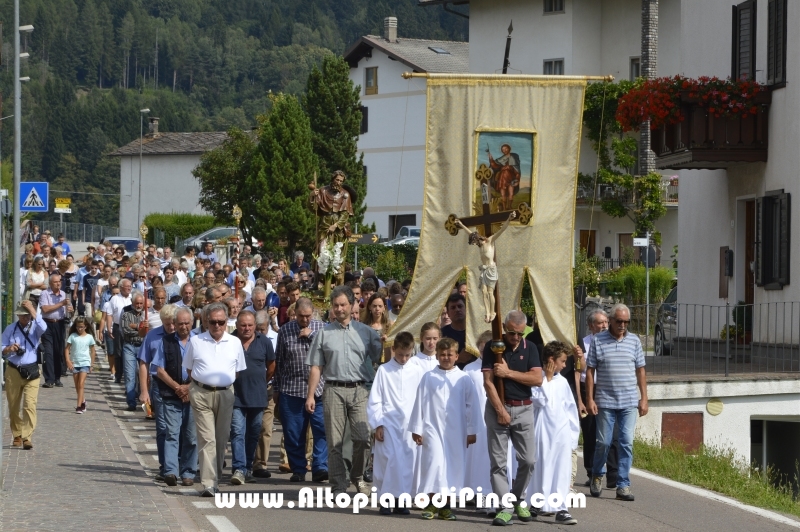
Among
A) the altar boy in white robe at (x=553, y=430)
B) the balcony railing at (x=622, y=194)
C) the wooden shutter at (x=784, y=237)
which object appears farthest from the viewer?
the balcony railing at (x=622, y=194)

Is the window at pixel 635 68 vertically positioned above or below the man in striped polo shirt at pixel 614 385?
above

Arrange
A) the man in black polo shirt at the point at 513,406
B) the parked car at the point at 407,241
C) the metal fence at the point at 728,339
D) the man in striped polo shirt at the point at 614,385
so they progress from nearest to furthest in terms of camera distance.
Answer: the man in black polo shirt at the point at 513,406 → the man in striped polo shirt at the point at 614,385 → the metal fence at the point at 728,339 → the parked car at the point at 407,241

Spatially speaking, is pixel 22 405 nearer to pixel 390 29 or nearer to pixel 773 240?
pixel 773 240

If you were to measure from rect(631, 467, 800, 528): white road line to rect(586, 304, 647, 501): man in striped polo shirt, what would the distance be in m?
1.02

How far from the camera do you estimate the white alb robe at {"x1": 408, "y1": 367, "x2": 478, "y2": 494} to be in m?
11.7

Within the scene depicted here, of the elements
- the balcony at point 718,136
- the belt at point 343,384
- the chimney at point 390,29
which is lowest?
the belt at point 343,384

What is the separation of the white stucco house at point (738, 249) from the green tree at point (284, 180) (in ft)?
88.6

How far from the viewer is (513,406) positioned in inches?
454

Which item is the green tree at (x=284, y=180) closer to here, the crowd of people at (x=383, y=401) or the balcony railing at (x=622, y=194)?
the balcony railing at (x=622, y=194)

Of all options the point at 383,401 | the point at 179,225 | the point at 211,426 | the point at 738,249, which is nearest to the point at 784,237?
the point at 738,249

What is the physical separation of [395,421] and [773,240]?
36.9 ft

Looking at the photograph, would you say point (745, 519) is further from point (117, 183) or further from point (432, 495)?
point (117, 183)

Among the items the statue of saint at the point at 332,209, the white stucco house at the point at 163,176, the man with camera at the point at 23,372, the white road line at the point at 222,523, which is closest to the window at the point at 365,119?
→ the white stucco house at the point at 163,176

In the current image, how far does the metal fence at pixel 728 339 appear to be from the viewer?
2027 centimetres
